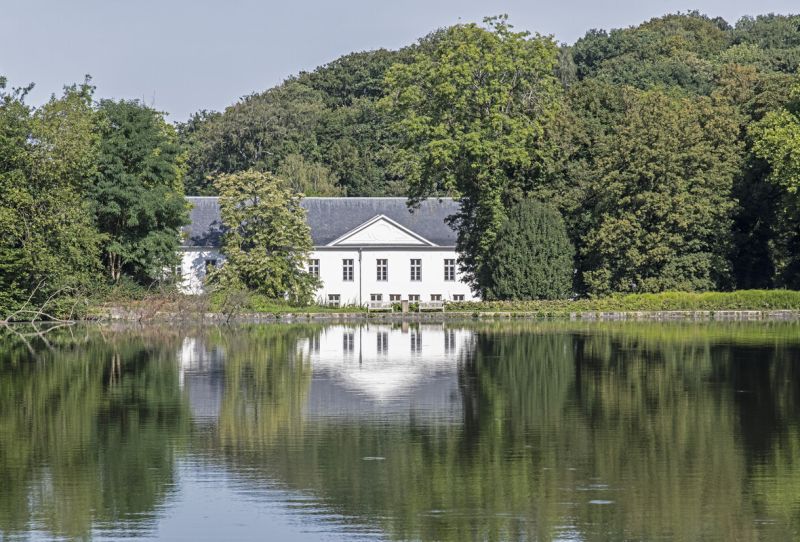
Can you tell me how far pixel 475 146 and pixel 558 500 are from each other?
41.9 metres

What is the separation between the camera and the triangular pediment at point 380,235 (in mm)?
70062

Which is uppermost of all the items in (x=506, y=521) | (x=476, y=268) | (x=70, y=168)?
(x=70, y=168)

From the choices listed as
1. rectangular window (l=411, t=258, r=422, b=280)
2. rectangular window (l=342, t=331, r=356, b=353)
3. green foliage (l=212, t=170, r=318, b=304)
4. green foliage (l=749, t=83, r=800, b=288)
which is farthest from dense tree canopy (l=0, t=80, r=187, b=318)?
green foliage (l=749, t=83, r=800, b=288)

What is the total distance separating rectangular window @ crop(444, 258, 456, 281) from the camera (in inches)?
2766

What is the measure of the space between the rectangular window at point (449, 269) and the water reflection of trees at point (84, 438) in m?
36.7

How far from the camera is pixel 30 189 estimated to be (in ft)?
164

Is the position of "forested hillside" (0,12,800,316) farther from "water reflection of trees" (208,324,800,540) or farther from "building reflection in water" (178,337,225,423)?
"water reflection of trees" (208,324,800,540)

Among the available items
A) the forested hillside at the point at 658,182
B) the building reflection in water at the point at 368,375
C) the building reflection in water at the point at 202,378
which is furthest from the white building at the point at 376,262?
the building reflection in water at the point at 202,378

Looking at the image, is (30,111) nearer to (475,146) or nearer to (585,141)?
(475,146)

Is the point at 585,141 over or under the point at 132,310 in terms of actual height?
over

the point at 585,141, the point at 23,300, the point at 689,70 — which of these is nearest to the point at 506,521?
the point at 23,300

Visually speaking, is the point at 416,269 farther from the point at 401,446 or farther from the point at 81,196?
the point at 401,446

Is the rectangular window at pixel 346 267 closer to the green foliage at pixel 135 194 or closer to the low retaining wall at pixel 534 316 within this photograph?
the low retaining wall at pixel 534 316

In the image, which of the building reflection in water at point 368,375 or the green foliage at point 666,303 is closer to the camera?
the building reflection in water at point 368,375
